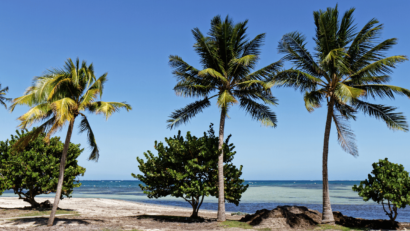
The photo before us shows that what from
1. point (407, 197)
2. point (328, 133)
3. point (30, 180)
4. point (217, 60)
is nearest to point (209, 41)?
point (217, 60)

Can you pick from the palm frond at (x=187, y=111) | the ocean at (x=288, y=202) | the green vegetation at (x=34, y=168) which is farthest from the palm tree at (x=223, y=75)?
the ocean at (x=288, y=202)

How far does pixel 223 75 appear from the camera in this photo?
16359 mm

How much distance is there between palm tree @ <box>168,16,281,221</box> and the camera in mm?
16000

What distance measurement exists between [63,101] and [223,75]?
8158 mm

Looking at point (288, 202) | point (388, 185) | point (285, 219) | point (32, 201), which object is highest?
point (388, 185)

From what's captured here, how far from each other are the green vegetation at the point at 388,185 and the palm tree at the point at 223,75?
5459 millimetres

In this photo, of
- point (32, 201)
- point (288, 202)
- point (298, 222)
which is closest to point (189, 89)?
point (298, 222)

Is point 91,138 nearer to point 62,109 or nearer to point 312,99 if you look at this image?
point 62,109

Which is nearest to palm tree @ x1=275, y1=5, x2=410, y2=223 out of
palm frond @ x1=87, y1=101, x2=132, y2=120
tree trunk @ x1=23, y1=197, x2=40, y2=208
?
palm frond @ x1=87, y1=101, x2=132, y2=120

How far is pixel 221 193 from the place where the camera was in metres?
15.4

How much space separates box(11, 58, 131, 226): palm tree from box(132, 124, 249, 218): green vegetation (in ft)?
11.9

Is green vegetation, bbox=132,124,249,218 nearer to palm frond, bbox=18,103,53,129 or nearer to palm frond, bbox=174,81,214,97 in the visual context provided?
palm frond, bbox=174,81,214,97

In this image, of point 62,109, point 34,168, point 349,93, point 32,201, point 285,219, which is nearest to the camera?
point 62,109

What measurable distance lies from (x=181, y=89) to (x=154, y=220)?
24.4 ft
